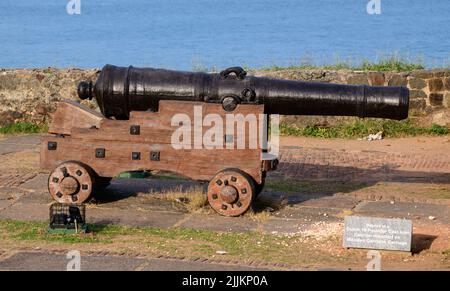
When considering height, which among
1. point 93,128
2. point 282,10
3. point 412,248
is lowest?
point 412,248

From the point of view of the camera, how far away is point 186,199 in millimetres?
12297

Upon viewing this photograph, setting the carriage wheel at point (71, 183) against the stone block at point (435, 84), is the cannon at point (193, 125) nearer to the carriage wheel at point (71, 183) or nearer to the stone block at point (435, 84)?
the carriage wheel at point (71, 183)

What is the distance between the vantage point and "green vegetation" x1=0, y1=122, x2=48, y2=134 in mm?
17203

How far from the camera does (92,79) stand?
680 inches

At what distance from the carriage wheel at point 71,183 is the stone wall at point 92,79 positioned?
549 cm

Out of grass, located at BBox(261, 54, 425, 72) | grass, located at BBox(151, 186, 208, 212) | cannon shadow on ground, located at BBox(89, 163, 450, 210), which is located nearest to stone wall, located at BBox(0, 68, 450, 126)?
grass, located at BBox(261, 54, 425, 72)

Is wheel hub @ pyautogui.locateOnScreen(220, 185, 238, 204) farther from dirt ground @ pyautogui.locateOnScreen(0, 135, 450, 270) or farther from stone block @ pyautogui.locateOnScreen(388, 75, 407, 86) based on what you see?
stone block @ pyautogui.locateOnScreen(388, 75, 407, 86)

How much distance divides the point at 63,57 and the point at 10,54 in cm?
250

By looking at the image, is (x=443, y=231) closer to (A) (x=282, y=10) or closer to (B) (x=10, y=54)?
(B) (x=10, y=54)

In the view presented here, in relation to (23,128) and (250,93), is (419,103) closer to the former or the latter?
(250,93)

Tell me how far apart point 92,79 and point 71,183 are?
5679 mm

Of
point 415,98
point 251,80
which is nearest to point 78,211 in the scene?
point 251,80

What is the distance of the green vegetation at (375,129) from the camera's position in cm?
1688

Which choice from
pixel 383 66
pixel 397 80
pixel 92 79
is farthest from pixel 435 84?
pixel 92 79
